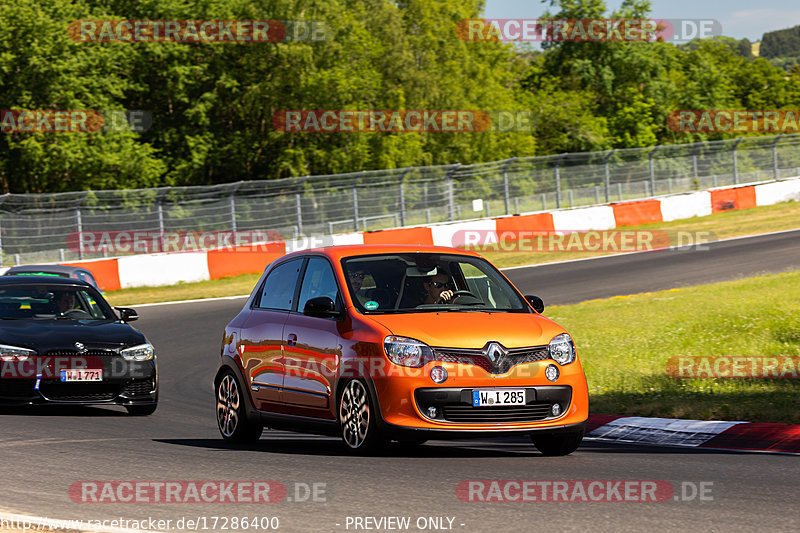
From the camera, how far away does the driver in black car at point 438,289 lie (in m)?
8.60

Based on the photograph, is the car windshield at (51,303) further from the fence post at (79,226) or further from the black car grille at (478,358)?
the fence post at (79,226)

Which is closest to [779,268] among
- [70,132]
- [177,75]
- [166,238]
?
[166,238]

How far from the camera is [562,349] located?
8.07 meters

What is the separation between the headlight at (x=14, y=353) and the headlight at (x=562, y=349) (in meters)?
5.63

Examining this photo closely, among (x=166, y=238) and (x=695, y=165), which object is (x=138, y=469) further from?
(x=695, y=165)

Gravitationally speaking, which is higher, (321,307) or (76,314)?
(321,307)

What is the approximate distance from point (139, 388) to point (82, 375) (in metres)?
0.67

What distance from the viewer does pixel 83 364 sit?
1126 centimetres

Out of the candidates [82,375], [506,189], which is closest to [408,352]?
[82,375]

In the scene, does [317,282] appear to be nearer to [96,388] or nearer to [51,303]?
[96,388]

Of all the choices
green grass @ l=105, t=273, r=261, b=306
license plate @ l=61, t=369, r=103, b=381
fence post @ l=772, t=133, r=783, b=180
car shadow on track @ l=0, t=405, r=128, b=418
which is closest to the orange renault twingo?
license plate @ l=61, t=369, r=103, b=381

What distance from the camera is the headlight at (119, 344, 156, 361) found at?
11.6 metres

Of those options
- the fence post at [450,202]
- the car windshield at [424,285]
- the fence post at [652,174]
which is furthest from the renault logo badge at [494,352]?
the fence post at [652,174]

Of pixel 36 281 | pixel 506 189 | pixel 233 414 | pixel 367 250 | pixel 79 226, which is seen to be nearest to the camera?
pixel 367 250
